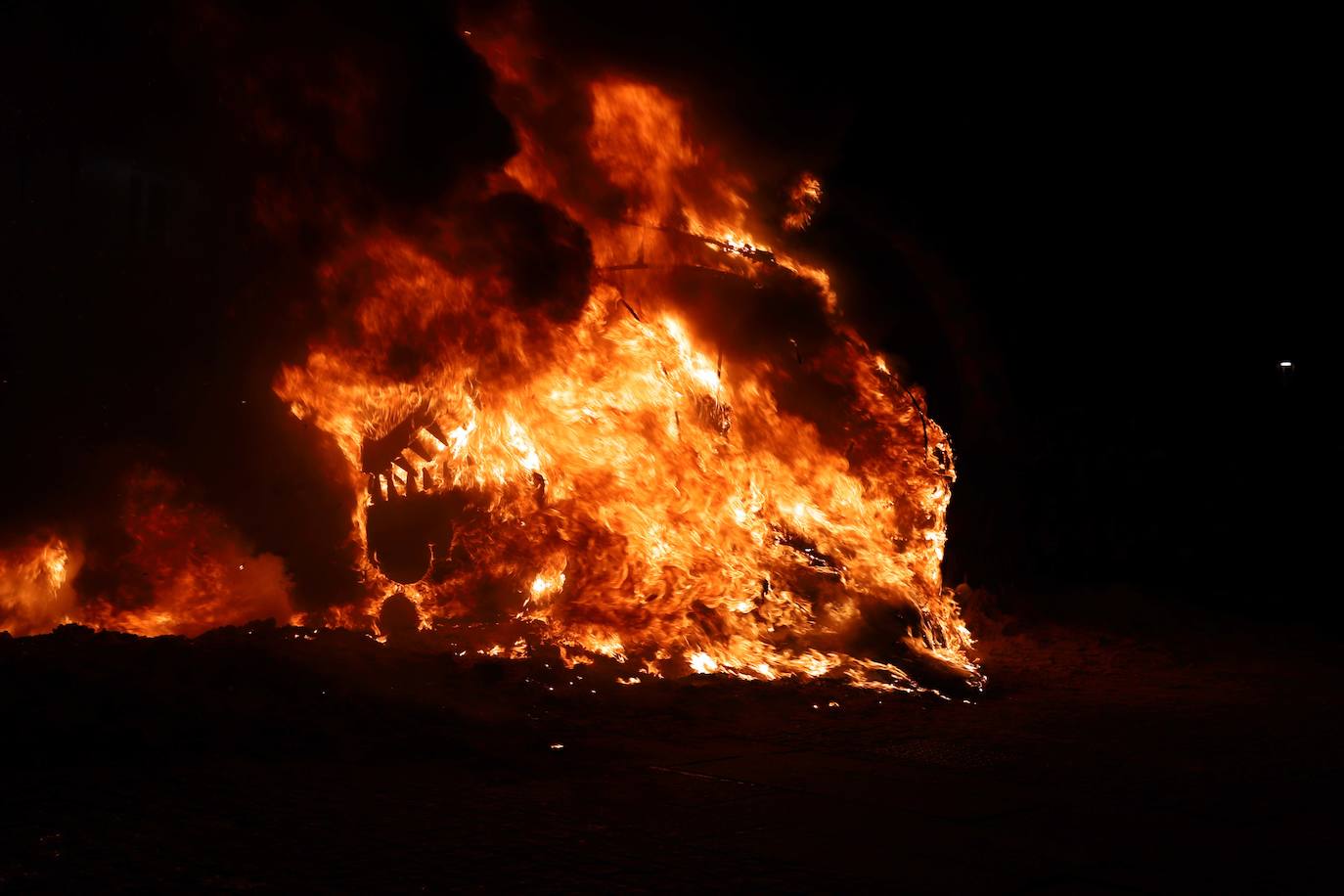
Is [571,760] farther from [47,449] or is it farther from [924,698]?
[47,449]

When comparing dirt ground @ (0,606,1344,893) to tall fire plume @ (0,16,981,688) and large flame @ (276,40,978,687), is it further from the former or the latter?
tall fire plume @ (0,16,981,688)

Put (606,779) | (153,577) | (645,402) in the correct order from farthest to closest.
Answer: (153,577), (645,402), (606,779)

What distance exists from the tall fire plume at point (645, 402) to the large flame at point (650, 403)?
22 millimetres

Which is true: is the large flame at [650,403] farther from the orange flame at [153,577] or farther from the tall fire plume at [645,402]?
the orange flame at [153,577]

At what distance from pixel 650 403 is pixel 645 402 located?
0.18 feet

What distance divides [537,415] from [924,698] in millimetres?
4214

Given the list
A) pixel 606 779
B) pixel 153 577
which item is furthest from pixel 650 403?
pixel 153 577

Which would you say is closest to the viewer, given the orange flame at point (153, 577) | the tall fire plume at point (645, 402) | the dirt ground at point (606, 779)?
the dirt ground at point (606, 779)

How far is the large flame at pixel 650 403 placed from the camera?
10.3m

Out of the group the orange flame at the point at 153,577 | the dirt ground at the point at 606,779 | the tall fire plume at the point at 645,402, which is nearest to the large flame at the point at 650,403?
the tall fire plume at the point at 645,402

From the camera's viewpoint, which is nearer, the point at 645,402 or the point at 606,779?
the point at 606,779

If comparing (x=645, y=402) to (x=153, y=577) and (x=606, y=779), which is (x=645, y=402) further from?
(x=153, y=577)

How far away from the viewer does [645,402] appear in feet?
34.2

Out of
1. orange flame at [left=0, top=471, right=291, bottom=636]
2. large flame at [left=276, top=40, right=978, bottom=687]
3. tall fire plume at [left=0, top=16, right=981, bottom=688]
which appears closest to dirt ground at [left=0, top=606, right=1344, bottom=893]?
large flame at [left=276, top=40, right=978, bottom=687]
